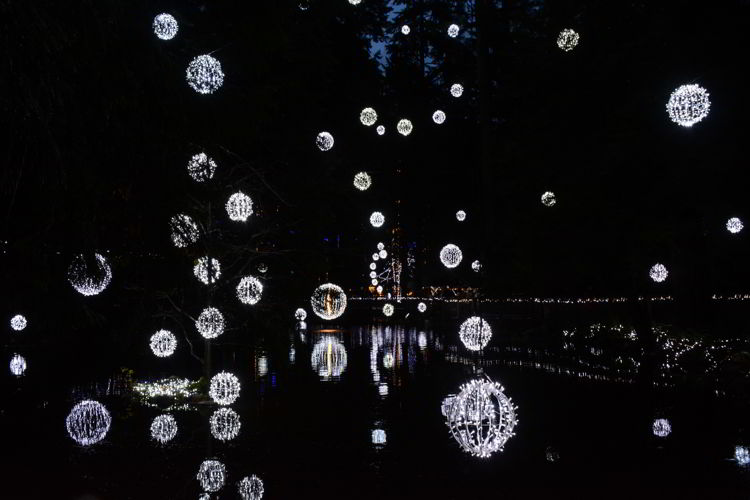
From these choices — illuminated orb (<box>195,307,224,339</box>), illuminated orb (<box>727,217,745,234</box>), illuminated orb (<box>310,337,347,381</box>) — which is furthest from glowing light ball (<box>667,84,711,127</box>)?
illuminated orb (<box>310,337,347,381</box>)

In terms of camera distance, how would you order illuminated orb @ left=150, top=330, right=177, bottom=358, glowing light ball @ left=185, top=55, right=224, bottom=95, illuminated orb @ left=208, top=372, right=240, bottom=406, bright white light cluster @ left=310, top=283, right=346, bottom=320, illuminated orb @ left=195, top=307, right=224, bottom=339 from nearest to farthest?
glowing light ball @ left=185, top=55, right=224, bottom=95 → illuminated orb @ left=195, top=307, right=224, bottom=339 → illuminated orb @ left=208, top=372, right=240, bottom=406 → illuminated orb @ left=150, top=330, right=177, bottom=358 → bright white light cluster @ left=310, top=283, right=346, bottom=320

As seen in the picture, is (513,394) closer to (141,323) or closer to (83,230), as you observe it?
(141,323)

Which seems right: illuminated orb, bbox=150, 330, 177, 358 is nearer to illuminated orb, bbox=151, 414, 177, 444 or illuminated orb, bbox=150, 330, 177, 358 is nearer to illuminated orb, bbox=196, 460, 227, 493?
illuminated orb, bbox=151, 414, 177, 444

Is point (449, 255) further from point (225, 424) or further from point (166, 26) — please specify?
point (166, 26)

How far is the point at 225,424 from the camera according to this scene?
421 inches

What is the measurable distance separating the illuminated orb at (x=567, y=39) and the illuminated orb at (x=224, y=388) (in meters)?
11.5

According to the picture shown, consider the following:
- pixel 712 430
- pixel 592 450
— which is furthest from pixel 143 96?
pixel 712 430

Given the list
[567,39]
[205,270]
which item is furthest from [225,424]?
[567,39]

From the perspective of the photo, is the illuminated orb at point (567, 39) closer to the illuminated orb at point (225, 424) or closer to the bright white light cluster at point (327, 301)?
the bright white light cluster at point (327, 301)

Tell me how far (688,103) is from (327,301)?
9.32 meters

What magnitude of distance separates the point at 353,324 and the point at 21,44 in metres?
33.7

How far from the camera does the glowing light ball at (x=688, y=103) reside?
34.7 ft

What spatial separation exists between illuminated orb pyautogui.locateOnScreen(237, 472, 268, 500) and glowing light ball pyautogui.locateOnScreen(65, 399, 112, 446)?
10.5 ft

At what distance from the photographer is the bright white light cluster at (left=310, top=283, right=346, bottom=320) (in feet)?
54.6
